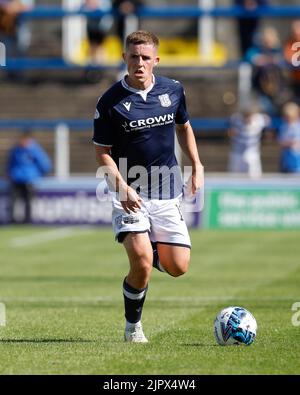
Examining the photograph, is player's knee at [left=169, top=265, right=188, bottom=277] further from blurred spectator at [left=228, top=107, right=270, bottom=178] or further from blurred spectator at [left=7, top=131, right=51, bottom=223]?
blurred spectator at [left=7, top=131, right=51, bottom=223]

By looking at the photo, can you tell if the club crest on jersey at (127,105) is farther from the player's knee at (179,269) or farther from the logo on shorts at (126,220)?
the player's knee at (179,269)

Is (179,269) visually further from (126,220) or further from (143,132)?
(143,132)

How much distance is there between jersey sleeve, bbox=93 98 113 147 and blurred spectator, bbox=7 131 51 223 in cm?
1494

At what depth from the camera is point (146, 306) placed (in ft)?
36.6

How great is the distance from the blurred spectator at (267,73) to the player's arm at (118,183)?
1536cm

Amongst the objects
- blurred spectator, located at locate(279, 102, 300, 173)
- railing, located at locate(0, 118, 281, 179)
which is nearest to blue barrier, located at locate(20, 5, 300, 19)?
blurred spectator, located at locate(279, 102, 300, 173)

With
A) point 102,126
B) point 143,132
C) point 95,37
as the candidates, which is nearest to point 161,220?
point 143,132

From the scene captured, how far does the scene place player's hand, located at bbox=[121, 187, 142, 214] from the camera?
8.08 metres

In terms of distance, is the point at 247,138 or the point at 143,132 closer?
the point at 143,132

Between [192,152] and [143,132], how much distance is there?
0.47 m

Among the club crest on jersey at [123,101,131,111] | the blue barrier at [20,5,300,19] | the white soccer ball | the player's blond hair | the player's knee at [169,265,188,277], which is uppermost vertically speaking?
the player's blond hair

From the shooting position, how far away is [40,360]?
24.3ft

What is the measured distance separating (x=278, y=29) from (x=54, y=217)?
1108 centimetres

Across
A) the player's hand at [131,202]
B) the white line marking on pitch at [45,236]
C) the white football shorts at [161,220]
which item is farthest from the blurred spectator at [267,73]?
the player's hand at [131,202]
